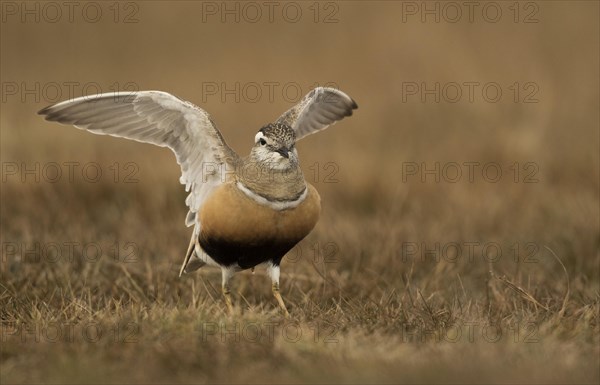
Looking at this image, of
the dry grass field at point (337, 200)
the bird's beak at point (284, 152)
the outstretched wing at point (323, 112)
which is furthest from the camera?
the outstretched wing at point (323, 112)

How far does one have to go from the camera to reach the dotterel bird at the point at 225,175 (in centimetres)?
629

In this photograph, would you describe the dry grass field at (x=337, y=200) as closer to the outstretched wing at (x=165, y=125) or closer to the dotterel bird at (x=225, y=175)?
the dotterel bird at (x=225, y=175)

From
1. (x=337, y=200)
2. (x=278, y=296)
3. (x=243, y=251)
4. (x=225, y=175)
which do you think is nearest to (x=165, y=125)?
(x=225, y=175)

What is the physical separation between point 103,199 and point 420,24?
491cm

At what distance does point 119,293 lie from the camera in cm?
707

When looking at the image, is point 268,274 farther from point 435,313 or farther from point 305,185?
point 435,313

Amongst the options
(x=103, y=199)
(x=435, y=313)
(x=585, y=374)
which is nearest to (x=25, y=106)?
(x=103, y=199)

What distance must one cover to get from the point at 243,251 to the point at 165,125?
3.34 ft

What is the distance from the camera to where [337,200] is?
410 inches

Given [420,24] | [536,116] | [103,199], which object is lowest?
[103,199]

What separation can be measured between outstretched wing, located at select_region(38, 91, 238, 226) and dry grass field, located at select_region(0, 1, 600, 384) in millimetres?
859

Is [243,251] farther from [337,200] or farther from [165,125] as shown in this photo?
[337,200]

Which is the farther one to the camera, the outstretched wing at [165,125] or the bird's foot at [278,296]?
the outstretched wing at [165,125]

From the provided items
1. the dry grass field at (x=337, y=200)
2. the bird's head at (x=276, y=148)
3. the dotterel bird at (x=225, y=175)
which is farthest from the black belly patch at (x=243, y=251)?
the bird's head at (x=276, y=148)
